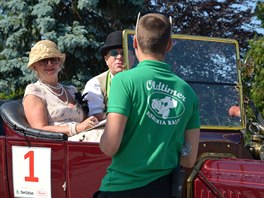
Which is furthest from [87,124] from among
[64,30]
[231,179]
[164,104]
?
[64,30]

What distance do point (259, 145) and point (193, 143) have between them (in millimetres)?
1516

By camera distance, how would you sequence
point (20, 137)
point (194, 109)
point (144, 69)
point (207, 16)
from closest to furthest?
1. point (144, 69)
2. point (194, 109)
3. point (20, 137)
4. point (207, 16)

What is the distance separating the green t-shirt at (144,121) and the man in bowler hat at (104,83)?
168 cm

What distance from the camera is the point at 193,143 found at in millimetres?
2404

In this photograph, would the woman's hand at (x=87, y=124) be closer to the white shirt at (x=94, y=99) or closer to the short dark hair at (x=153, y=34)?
the white shirt at (x=94, y=99)

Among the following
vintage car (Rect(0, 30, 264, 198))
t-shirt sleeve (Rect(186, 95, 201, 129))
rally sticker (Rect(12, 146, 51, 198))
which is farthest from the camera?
rally sticker (Rect(12, 146, 51, 198))

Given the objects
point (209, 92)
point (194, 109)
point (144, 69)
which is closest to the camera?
point (144, 69)

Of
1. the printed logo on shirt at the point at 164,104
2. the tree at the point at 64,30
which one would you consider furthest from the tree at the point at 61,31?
the printed logo on shirt at the point at 164,104

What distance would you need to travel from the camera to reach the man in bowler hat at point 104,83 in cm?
400

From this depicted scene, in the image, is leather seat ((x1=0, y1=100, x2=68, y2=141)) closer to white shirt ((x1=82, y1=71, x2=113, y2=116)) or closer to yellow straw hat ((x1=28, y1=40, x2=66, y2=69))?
yellow straw hat ((x1=28, y1=40, x2=66, y2=69))

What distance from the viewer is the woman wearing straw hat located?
3.66 metres

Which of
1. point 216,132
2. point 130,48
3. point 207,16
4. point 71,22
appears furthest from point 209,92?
point 207,16

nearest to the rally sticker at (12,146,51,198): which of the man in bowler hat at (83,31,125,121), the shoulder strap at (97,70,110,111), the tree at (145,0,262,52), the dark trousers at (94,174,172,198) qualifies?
the man in bowler hat at (83,31,125,121)

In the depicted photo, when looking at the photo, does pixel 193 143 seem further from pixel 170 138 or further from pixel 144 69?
pixel 144 69
